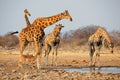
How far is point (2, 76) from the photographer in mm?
13914

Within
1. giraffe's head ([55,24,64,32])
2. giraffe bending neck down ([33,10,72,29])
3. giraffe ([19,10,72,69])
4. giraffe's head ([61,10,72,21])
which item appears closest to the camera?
giraffe's head ([61,10,72,21])

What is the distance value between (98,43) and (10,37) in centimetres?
3203

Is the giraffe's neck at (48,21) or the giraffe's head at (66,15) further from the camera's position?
the giraffe's neck at (48,21)

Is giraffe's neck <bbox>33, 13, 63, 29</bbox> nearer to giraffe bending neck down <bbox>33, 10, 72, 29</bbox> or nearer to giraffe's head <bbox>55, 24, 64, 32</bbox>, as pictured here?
giraffe bending neck down <bbox>33, 10, 72, 29</bbox>

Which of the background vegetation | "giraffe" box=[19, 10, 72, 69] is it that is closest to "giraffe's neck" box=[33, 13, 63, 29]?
"giraffe" box=[19, 10, 72, 69]

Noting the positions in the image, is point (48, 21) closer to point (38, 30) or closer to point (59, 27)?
point (38, 30)

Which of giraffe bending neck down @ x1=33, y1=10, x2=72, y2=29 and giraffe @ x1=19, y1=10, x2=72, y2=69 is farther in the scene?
giraffe bending neck down @ x1=33, y1=10, x2=72, y2=29

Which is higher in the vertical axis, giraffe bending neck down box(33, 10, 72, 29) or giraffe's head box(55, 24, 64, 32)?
giraffe's head box(55, 24, 64, 32)

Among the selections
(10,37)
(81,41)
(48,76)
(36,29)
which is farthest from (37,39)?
(10,37)

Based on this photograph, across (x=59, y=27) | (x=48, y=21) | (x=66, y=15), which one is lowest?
(x=48, y=21)

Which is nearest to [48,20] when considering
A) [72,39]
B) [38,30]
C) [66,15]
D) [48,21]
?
[48,21]

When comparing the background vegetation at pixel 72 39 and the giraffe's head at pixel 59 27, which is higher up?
the background vegetation at pixel 72 39

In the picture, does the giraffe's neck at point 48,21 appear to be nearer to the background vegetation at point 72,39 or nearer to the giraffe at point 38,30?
the giraffe at point 38,30

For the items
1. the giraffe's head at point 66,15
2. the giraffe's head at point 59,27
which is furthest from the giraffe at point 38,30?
the giraffe's head at point 59,27
